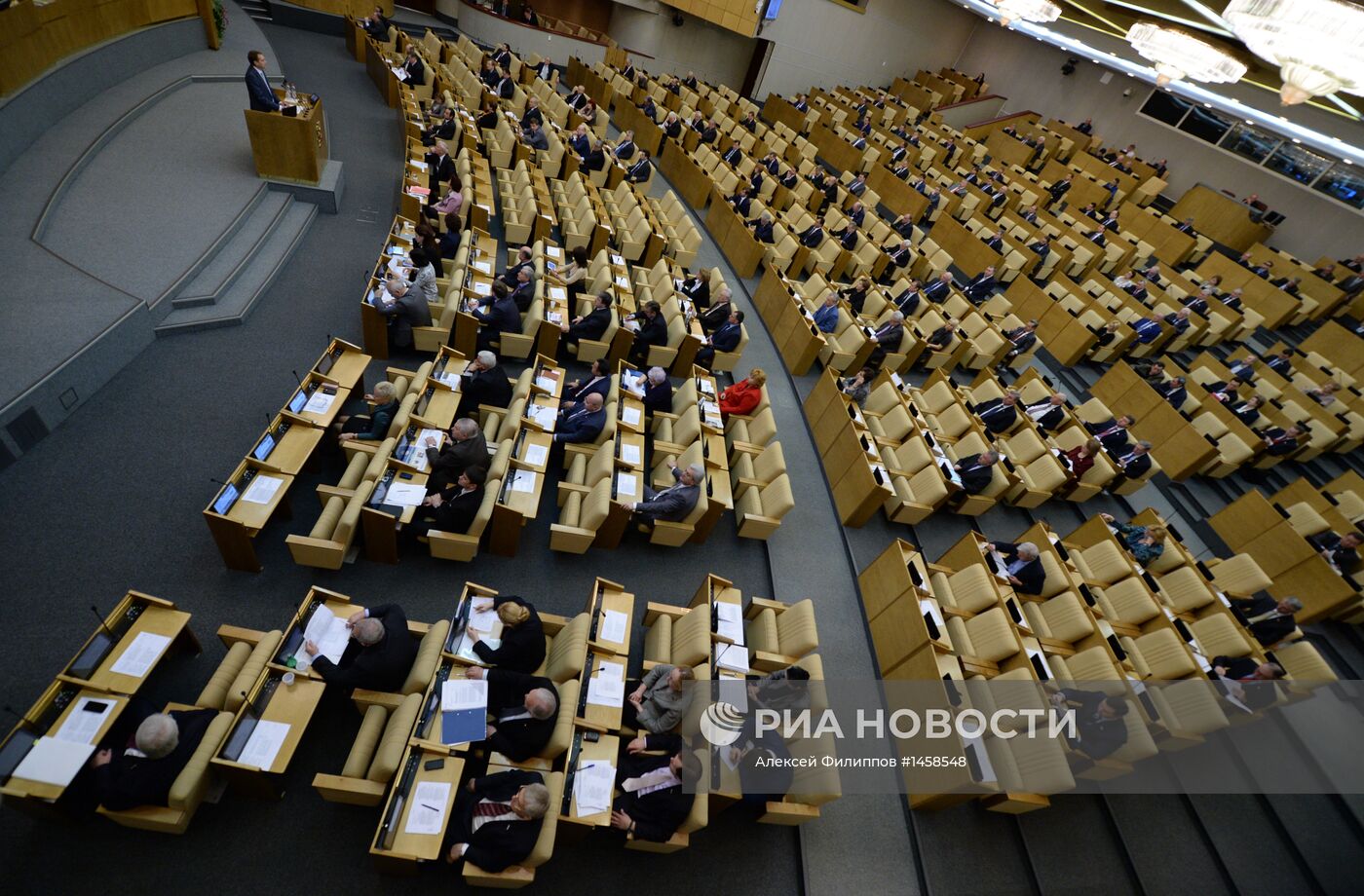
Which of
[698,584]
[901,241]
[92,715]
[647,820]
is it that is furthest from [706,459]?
[901,241]

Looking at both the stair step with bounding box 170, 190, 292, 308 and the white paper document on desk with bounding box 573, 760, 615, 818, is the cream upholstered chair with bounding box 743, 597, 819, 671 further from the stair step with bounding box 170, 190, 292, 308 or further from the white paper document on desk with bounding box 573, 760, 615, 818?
the stair step with bounding box 170, 190, 292, 308

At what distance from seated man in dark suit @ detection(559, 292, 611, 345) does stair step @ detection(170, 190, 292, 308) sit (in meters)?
3.58

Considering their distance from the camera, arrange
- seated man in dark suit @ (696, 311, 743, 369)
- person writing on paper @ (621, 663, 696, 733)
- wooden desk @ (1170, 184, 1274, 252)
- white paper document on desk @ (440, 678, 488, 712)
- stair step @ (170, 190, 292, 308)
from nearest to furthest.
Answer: white paper document on desk @ (440, 678, 488, 712), person writing on paper @ (621, 663, 696, 733), stair step @ (170, 190, 292, 308), seated man in dark suit @ (696, 311, 743, 369), wooden desk @ (1170, 184, 1274, 252)

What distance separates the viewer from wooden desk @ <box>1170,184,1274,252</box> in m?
16.1

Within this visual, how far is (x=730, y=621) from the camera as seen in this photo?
4918 mm

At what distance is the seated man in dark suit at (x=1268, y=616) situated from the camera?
6.14m

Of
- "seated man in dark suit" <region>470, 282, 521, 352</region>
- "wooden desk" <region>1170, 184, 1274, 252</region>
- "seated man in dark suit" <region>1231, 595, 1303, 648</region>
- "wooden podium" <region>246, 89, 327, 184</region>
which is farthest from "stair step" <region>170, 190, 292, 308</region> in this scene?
"wooden desk" <region>1170, 184, 1274, 252</region>

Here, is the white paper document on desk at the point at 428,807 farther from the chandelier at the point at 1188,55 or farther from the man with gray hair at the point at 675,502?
the chandelier at the point at 1188,55

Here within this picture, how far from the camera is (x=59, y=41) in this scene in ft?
25.5

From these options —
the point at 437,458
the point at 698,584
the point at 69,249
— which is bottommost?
the point at 698,584

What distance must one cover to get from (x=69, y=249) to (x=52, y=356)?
6.24 ft

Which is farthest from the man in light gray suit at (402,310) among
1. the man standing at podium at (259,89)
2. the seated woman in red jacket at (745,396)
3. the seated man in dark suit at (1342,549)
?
the seated man in dark suit at (1342,549)

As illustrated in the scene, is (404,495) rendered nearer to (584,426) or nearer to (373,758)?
(584,426)

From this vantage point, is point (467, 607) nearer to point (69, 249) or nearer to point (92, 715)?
point (92, 715)
